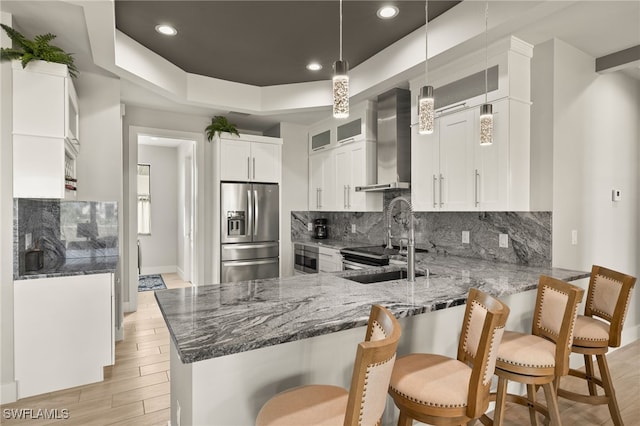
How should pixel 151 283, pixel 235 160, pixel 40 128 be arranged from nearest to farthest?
pixel 40 128
pixel 235 160
pixel 151 283

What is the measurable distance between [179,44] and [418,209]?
111 inches

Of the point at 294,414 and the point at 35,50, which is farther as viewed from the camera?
the point at 35,50

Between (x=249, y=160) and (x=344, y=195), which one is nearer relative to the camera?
(x=344, y=195)

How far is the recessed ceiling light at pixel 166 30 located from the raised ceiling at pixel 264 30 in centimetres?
5

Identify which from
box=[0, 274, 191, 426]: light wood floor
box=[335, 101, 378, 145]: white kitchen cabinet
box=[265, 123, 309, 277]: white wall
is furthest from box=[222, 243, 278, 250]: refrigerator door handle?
box=[335, 101, 378, 145]: white kitchen cabinet

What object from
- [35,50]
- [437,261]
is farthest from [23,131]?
[437,261]

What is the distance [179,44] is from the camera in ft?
11.0

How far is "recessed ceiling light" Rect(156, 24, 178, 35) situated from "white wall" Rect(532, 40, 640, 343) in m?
3.09

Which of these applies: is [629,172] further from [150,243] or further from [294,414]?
[150,243]

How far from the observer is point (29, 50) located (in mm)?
2467

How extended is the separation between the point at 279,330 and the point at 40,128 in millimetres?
2486

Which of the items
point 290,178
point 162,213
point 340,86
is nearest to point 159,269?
point 162,213

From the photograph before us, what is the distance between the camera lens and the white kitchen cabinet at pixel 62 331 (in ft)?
8.21

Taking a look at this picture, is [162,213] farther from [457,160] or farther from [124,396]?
[457,160]
